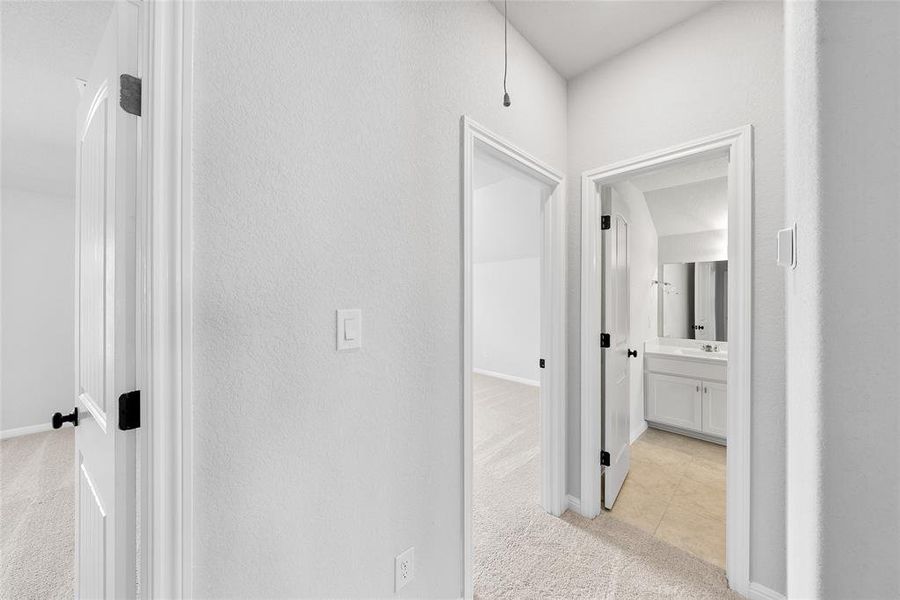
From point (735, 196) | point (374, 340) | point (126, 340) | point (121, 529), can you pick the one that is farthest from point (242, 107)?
point (735, 196)

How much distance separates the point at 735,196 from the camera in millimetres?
1633

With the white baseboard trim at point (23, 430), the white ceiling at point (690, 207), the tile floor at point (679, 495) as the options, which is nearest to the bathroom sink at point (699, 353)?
the tile floor at point (679, 495)

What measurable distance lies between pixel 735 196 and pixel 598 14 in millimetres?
1114

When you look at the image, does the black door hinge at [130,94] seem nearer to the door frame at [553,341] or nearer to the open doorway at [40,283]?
the open doorway at [40,283]

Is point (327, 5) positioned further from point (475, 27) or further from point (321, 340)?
point (321, 340)

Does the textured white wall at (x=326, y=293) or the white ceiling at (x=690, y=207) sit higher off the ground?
the white ceiling at (x=690, y=207)

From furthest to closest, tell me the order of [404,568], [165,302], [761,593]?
[761,593] < [404,568] < [165,302]

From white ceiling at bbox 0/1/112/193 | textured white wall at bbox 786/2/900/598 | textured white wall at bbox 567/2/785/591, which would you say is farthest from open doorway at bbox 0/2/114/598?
textured white wall at bbox 567/2/785/591

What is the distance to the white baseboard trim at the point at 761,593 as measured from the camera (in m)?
1.51

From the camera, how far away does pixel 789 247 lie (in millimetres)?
685

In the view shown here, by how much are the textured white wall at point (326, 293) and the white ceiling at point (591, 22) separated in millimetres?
451

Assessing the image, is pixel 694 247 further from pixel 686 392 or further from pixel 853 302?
pixel 853 302

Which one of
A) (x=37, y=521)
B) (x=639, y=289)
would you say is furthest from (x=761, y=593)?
(x=37, y=521)

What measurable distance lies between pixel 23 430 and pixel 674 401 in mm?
6349
